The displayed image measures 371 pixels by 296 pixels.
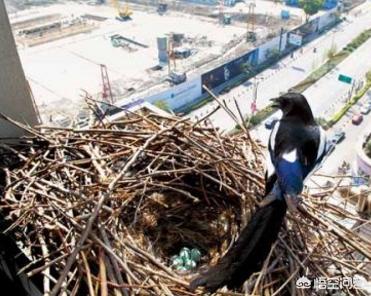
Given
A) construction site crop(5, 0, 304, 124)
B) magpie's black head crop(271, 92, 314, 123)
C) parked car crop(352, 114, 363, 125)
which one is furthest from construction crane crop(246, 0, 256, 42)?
magpie's black head crop(271, 92, 314, 123)

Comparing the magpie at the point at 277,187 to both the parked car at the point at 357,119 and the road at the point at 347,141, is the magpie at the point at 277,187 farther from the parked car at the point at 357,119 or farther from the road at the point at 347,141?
the parked car at the point at 357,119

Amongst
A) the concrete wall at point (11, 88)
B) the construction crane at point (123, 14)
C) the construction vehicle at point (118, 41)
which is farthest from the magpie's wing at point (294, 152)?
the construction crane at point (123, 14)

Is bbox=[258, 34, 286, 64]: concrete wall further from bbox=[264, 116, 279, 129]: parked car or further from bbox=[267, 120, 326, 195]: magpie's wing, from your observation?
bbox=[267, 120, 326, 195]: magpie's wing

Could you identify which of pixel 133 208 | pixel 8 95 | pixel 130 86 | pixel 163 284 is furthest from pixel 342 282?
pixel 130 86

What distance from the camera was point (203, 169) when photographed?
2.15 meters

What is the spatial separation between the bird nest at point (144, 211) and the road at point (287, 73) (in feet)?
39.3

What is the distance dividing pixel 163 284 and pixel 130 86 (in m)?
17.0

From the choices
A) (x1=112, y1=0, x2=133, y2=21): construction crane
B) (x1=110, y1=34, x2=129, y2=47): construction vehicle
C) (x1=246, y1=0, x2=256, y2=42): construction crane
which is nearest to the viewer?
(x1=246, y1=0, x2=256, y2=42): construction crane

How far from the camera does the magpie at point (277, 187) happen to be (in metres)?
1.53

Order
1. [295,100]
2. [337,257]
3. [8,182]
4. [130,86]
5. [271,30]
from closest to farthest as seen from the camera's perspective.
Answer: [337,257], [8,182], [295,100], [130,86], [271,30]

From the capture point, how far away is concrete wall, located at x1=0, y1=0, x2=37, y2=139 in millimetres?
2017

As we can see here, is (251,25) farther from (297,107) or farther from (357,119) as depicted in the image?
(297,107)

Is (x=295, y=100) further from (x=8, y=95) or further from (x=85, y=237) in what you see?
(x=8, y=95)

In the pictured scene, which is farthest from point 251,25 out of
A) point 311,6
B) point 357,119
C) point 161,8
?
point 357,119
